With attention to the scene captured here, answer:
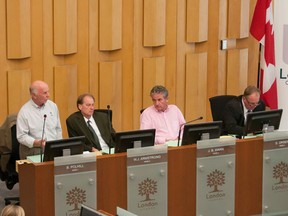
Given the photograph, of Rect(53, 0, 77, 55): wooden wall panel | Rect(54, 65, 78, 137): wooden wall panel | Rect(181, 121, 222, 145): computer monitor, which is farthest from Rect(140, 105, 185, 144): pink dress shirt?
Rect(53, 0, 77, 55): wooden wall panel

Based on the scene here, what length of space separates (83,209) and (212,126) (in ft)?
8.28

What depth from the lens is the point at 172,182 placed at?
777 centimetres

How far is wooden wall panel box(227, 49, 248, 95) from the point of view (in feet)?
36.9

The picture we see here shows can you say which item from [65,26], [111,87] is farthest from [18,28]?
[111,87]

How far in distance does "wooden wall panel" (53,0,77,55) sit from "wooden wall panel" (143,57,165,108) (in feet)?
3.59

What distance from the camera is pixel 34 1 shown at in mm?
9500

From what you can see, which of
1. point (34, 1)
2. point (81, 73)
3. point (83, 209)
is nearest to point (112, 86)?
point (81, 73)

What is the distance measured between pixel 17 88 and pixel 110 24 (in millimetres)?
1432

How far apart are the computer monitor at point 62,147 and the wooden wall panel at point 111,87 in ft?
9.38

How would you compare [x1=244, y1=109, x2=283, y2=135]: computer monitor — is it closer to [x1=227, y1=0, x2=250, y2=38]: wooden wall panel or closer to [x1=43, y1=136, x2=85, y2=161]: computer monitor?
[x1=43, y1=136, x2=85, y2=161]: computer monitor

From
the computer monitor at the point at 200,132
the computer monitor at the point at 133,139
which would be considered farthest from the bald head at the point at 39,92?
the computer monitor at the point at 200,132

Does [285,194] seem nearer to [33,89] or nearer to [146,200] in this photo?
[146,200]

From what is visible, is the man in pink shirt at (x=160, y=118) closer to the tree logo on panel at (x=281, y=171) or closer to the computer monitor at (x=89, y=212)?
the tree logo on panel at (x=281, y=171)

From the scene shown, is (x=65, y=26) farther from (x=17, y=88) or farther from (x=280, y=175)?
(x=280, y=175)
